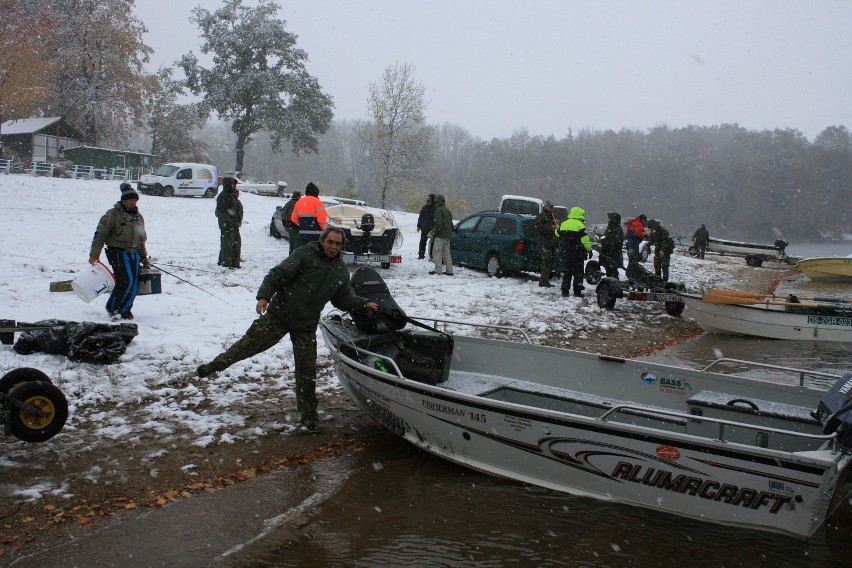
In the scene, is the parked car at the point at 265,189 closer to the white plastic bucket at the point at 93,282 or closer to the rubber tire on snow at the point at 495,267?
the rubber tire on snow at the point at 495,267

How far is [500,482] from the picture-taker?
5.32 metres

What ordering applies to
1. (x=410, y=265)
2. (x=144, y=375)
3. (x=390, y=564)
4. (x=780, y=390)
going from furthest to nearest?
(x=410, y=265)
(x=144, y=375)
(x=780, y=390)
(x=390, y=564)

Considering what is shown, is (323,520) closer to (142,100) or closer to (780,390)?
(780,390)

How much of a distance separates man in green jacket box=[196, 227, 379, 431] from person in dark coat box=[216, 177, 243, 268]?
7734 mm

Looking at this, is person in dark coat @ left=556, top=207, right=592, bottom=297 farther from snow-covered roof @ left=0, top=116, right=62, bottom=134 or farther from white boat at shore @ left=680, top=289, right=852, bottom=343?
snow-covered roof @ left=0, top=116, right=62, bottom=134

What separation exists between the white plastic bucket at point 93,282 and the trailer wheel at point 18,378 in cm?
287

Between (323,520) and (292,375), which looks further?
(292,375)

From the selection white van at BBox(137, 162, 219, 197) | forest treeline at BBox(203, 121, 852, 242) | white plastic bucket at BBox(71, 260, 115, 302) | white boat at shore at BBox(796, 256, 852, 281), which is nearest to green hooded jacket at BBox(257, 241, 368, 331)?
white plastic bucket at BBox(71, 260, 115, 302)

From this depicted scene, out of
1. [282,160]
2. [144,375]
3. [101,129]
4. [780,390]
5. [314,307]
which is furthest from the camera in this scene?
[282,160]

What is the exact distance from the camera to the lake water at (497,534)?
14.1 ft

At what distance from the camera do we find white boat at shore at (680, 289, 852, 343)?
11453mm

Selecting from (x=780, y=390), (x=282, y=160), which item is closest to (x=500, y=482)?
(x=780, y=390)

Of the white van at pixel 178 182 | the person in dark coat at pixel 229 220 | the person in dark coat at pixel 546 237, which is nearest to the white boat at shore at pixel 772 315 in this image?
the person in dark coat at pixel 546 237

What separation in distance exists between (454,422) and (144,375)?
365 cm
